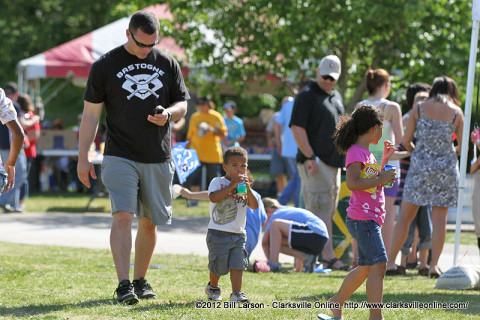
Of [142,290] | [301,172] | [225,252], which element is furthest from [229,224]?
[301,172]

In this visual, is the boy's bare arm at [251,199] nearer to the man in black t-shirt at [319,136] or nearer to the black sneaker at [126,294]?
the black sneaker at [126,294]

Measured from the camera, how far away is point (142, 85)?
582 centimetres

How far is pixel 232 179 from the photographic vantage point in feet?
19.0

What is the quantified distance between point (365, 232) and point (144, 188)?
5.57 ft

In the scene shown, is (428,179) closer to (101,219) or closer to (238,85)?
(101,219)

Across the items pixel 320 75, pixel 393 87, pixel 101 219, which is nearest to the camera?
pixel 320 75

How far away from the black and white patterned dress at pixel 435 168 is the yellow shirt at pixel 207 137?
7.31 m

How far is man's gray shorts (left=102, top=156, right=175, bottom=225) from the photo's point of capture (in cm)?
576

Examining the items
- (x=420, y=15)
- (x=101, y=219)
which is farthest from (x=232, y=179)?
(x=420, y=15)

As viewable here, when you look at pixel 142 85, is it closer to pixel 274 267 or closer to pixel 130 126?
pixel 130 126

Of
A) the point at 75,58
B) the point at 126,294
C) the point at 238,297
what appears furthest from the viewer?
the point at 75,58

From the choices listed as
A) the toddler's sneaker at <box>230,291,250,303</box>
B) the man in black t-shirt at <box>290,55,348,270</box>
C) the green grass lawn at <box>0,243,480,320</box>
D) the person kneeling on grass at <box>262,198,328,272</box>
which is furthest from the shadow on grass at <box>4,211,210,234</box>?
the toddler's sneaker at <box>230,291,250,303</box>

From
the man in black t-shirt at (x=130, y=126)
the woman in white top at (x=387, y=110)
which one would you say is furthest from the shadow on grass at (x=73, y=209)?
the man in black t-shirt at (x=130, y=126)

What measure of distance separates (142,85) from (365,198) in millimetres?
1804
